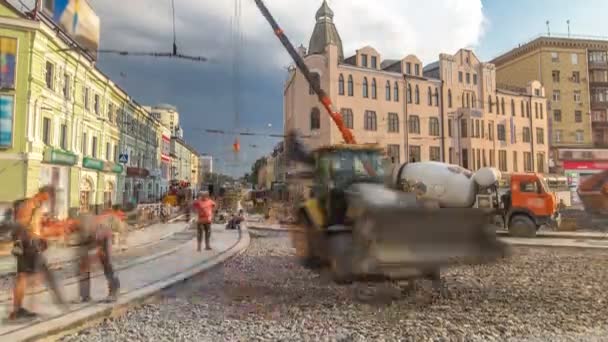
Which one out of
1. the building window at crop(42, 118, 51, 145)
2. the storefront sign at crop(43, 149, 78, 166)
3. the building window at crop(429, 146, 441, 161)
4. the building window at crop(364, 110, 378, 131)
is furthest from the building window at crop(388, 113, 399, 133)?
the building window at crop(42, 118, 51, 145)

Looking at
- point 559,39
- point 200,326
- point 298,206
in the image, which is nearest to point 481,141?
point 559,39

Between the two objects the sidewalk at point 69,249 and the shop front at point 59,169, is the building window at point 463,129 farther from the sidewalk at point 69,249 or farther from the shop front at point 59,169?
the shop front at point 59,169

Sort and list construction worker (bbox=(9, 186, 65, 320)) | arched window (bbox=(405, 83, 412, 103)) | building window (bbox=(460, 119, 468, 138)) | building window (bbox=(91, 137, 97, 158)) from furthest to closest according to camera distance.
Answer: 1. building window (bbox=(460, 119, 468, 138))
2. arched window (bbox=(405, 83, 412, 103))
3. building window (bbox=(91, 137, 97, 158))
4. construction worker (bbox=(9, 186, 65, 320))

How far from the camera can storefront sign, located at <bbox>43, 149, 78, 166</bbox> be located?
23.7 m

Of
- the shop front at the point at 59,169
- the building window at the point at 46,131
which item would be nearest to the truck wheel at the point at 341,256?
the shop front at the point at 59,169

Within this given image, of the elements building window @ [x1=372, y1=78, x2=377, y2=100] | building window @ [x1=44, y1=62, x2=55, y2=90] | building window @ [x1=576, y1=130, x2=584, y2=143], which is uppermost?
building window @ [x1=372, y1=78, x2=377, y2=100]

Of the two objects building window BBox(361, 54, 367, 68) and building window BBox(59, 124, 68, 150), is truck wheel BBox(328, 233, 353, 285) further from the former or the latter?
building window BBox(361, 54, 367, 68)

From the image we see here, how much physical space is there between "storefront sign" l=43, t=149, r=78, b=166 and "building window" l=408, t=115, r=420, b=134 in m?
Answer: 31.1

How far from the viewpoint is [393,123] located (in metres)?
43.5

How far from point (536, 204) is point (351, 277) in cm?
1241

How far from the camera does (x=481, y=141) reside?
46500mm

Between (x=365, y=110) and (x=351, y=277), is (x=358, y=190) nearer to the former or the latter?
(x=351, y=277)

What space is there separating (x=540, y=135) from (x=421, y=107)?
1826cm

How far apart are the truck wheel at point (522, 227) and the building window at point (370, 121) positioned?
84.2 ft
